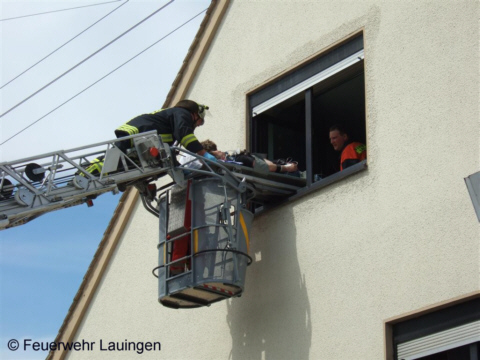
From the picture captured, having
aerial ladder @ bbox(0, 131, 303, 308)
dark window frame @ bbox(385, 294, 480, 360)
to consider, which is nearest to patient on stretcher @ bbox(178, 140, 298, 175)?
aerial ladder @ bbox(0, 131, 303, 308)

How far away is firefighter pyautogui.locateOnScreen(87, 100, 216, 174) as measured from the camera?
10930 millimetres

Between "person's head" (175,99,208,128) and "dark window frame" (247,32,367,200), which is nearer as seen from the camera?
"dark window frame" (247,32,367,200)

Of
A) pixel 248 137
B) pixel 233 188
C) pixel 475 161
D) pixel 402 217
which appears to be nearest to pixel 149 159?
pixel 233 188

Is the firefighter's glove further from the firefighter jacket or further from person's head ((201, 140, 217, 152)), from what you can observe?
person's head ((201, 140, 217, 152))

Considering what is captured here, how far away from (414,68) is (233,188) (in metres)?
2.24

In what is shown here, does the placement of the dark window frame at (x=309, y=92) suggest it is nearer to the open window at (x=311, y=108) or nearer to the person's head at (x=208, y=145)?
the open window at (x=311, y=108)

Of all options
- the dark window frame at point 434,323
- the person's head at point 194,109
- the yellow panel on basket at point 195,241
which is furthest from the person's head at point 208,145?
the dark window frame at point 434,323

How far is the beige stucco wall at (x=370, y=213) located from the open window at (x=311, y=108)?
16 centimetres

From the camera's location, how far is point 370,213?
396 inches

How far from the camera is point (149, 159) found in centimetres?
1081

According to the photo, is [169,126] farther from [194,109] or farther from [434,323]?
[434,323]

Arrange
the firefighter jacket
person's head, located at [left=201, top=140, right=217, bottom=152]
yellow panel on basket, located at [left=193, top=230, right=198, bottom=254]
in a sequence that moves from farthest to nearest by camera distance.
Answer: person's head, located at [left=201, top=140, right=217, bottom=152]
the firefighter jacket
yellow panel on basket, located at [left=193, top=230, right=198, bottom=254]

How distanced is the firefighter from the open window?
Answer: 1109mm

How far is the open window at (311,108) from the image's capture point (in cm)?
1141
